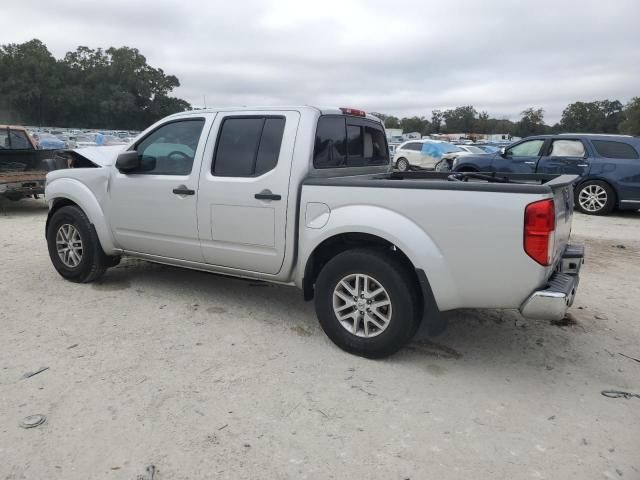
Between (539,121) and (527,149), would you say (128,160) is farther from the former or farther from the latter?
(539,121)

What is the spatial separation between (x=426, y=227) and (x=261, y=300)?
2191 millimetres

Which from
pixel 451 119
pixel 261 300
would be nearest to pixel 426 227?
pixel 261 300

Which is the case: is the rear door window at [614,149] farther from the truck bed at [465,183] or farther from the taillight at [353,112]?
the taillight at [353,112]

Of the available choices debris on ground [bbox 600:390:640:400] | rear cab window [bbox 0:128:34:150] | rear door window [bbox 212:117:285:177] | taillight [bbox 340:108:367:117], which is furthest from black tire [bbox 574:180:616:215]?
rear cab window [bbox 0:128:34:150]

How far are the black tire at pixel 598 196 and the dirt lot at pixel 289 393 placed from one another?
6.08 metres

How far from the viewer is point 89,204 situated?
199 inches

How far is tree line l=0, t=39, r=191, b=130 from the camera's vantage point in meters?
85.5

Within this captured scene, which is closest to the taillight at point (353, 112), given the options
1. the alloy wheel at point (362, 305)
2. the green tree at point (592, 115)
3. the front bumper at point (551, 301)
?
the alloy wheel at point (362, 305)

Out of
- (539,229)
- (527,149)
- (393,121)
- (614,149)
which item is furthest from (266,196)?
(393,121)

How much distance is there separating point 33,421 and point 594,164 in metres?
10.7

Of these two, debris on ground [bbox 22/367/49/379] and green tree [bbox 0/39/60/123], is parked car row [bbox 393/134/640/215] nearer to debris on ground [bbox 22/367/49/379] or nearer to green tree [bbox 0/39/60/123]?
debris on ground [bbox 22/367/49/379]

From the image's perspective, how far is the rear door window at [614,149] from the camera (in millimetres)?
10047

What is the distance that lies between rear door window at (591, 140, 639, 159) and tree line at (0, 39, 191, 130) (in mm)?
92831

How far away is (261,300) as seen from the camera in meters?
4.92
